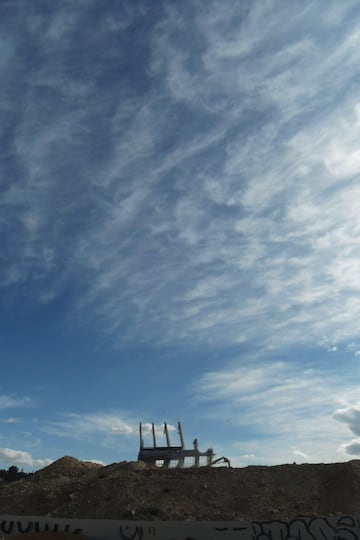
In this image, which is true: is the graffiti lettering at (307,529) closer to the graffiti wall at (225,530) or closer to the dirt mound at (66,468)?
the graffiti wall at (225,530)

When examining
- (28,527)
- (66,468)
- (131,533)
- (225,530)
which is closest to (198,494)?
(225,530)

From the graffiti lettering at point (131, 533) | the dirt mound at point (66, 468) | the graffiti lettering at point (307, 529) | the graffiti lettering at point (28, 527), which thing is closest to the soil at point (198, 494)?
the graffiti lettering at point (307, 529)

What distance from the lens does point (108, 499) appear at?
2939 centimetres

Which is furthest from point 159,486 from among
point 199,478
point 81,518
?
point 81,518

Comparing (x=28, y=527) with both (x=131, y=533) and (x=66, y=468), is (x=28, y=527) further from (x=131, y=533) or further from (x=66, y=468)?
(x=66, y=468)

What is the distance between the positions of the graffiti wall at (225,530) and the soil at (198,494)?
4.65 ft

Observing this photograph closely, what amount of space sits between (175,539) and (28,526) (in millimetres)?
8799

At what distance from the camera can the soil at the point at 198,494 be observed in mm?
27000

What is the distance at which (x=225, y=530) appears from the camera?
24328 mm

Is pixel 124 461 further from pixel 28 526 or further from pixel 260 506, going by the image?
pixel 260 506

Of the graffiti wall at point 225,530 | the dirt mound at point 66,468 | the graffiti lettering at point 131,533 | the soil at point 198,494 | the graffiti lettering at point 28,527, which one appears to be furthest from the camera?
the dirt mound at point 66,468

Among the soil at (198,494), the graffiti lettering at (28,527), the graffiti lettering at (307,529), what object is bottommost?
the graffiti lettering at (307,529)

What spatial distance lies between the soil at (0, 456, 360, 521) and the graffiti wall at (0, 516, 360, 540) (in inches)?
55.8

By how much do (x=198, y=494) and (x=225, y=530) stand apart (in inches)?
187
